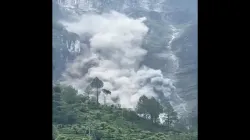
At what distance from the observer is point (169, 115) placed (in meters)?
2.33

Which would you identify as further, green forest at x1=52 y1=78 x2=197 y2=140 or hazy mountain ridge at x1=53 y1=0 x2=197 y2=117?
hazy mountain ridge at x1=53 y1=0 x2=197 y2=117

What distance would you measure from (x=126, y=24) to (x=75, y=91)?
562 millimetres

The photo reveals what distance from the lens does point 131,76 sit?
236cm

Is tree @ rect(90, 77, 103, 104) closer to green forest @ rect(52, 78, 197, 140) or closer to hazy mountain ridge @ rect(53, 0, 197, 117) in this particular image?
green forest @ rect(52, 78, 197, 140)

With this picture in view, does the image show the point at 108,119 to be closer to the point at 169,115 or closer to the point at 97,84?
the point at 97,84

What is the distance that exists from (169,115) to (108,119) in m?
0.40

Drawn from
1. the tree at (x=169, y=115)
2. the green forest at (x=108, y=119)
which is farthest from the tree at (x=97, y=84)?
the tree at (x=169, y=115)

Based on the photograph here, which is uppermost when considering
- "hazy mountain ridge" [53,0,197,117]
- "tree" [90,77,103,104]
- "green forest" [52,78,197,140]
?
"hazy mountain ridge" [53,0,197,117]

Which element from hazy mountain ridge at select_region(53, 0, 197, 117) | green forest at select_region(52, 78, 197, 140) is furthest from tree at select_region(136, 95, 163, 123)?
hazy mountain ridge at select_region(53, 0, 197, 117)

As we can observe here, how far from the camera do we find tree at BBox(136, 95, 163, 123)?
2281 millimetres

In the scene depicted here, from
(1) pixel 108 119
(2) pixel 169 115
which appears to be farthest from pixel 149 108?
(1) pixel 108 119
